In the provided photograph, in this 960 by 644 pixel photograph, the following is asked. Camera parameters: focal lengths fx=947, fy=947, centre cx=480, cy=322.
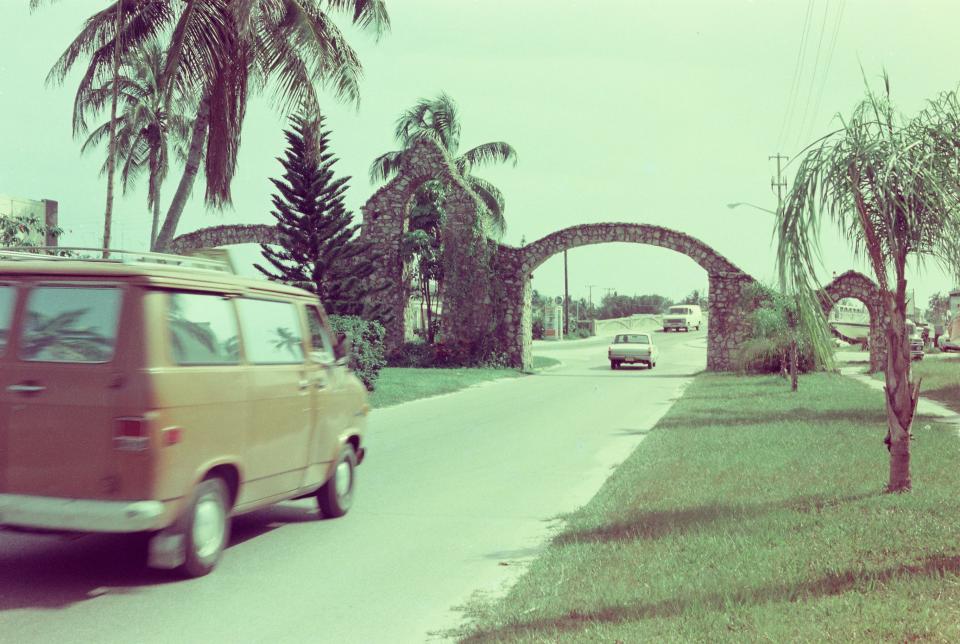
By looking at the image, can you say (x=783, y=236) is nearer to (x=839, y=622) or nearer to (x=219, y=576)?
(x=839, y=622)

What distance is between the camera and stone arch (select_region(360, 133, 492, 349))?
38.0 metres

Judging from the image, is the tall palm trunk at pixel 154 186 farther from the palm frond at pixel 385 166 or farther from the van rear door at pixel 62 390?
the van rear door at pixel 62 390

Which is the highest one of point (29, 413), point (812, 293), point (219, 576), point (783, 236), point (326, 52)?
point (326, 52)

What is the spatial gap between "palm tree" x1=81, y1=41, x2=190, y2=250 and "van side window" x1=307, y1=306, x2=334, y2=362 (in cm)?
2681

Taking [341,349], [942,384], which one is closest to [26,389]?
[341,349]

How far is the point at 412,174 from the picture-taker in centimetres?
3853

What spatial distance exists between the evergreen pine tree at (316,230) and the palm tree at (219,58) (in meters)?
6.53

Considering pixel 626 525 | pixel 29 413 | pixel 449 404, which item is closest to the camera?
pixel 29 413

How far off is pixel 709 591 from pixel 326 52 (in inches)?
662

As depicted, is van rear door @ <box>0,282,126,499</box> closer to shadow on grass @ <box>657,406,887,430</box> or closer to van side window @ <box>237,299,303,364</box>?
van side window @ <box>237,299,303,364</box>

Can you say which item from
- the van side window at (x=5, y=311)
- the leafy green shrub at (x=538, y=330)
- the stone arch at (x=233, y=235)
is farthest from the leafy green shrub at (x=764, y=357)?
the leafy green shrub at (x=538, y=330)

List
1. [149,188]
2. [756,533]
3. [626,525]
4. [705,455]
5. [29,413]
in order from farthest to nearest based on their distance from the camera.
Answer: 1. [149,188]
2. [705,455]
3. [626,525]
4. [756,533]
5. [29,413]

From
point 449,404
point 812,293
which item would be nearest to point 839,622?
point 812,293

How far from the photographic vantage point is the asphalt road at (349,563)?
5.36m
